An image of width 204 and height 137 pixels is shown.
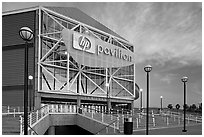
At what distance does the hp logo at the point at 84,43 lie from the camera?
4795cm

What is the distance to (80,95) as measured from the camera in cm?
4956

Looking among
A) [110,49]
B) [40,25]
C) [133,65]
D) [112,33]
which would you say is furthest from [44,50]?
[133,65]

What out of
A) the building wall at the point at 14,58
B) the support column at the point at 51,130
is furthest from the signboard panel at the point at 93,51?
the support column at the point at 51,130

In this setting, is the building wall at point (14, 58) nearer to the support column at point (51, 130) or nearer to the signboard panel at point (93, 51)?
the signboard panel at point (93, 51)

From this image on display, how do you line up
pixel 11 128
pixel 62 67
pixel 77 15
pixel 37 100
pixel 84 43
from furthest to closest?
pixel 77 15, pixel 84 43, pixel 62 67, pixel 37 100, pixel 11 128

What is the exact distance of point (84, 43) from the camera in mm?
48938

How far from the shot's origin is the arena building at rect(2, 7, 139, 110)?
43.5m

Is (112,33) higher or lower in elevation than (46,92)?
higher

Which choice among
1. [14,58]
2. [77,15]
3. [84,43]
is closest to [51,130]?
[14,58]

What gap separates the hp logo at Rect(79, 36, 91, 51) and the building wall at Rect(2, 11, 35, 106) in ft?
24.6

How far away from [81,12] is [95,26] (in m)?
3.50

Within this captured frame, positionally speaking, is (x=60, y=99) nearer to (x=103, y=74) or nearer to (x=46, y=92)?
(x=46, y=92)

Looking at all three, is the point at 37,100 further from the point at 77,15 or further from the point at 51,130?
the point at 77,15

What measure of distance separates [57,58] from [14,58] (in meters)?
6.19
